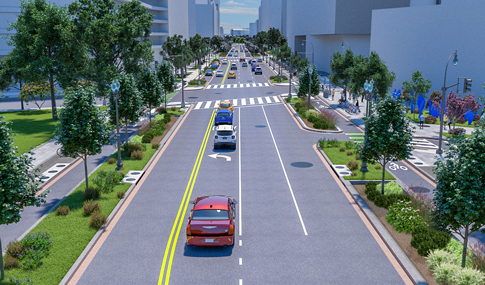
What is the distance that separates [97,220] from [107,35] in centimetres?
3176

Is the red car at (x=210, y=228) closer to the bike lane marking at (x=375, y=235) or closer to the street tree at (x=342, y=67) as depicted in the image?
the bike lane marking at (x=375, y=235)

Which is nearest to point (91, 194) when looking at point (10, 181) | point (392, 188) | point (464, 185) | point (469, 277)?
point (10, 181)

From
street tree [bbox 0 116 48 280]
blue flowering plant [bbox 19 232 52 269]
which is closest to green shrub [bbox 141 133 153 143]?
blue flowering plant [bbox 19 232 52 269]

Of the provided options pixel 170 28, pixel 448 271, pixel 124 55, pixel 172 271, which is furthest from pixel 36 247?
pixel 170 28

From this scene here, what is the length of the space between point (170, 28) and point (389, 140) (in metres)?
94.7

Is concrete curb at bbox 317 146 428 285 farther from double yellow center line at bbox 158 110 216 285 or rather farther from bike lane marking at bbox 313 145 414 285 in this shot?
double yellow center line at bbox 158 110 216 285

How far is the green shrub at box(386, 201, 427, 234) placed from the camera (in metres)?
15.3

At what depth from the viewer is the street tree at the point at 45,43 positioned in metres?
39.0

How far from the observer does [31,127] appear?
124 ft

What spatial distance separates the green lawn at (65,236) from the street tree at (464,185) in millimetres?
12146

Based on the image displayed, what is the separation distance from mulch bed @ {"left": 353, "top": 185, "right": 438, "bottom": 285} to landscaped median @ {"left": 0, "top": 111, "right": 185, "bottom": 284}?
456 inches

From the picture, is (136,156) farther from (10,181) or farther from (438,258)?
(438,258)

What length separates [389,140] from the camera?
62.4ft

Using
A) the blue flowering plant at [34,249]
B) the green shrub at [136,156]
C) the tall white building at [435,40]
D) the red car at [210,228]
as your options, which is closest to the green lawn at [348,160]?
the red car at [210,228]
